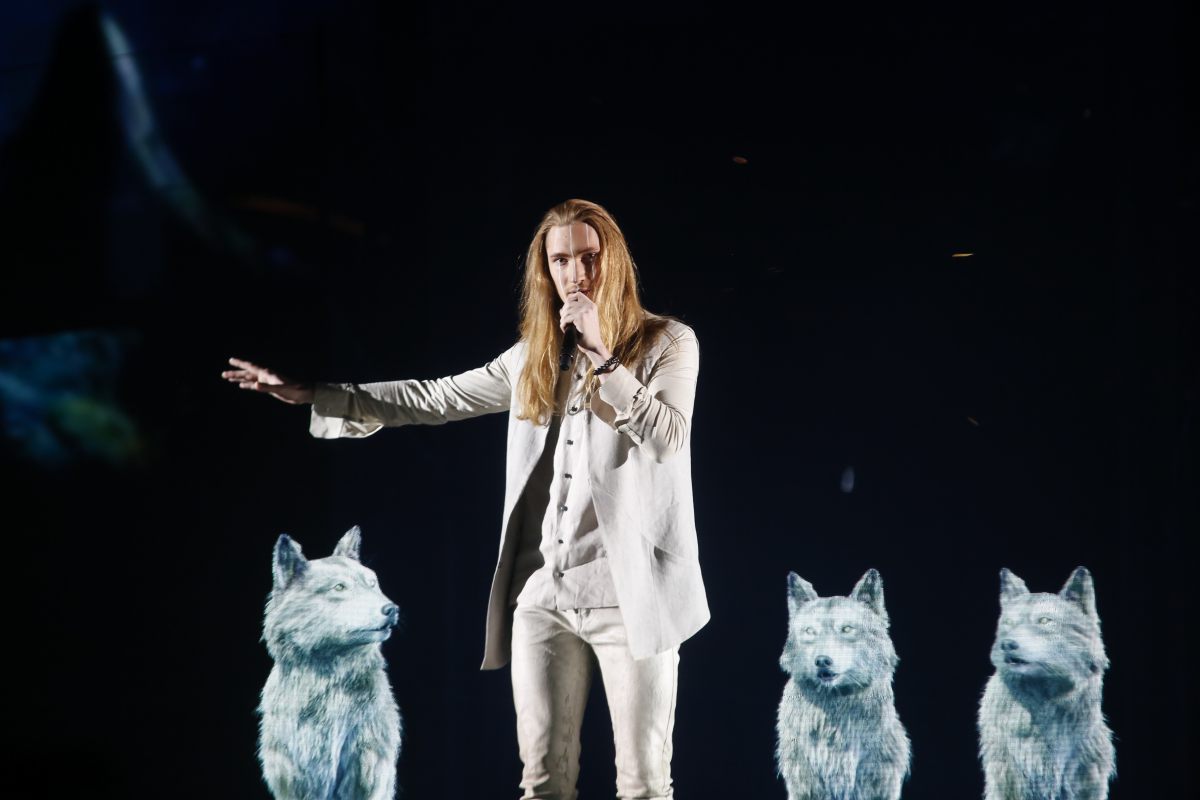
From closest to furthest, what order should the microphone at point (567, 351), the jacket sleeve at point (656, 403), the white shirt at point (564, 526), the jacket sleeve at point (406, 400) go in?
1. the jacket sleeve at point (656, 403)
2. the white shirt at point (564, 526)
3. the microphone at point (567, 351)
4. the jacket sleeve at point (406, 400)

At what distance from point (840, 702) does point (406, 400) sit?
1216 millimetres

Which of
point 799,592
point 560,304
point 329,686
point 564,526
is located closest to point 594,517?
point 564,526

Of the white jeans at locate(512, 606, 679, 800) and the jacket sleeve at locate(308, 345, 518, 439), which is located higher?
the jacket sleeve at locate(308, 345, 518, 439)

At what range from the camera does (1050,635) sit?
105 inches

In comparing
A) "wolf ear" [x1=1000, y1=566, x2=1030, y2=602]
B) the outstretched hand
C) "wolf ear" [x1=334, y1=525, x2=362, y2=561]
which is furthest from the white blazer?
"wolf ear" [x1=1000, y1=566, x2=1030, y2=602]

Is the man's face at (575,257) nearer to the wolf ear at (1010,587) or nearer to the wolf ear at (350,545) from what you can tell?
the wolf ear at (350,545)

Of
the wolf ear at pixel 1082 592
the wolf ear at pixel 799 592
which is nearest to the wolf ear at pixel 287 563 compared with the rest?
the wolf ear at pixel 799 592

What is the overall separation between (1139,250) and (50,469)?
A: 282 centimetres

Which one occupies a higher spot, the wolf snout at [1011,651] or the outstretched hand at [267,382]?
the outstretched hand at [267,382]

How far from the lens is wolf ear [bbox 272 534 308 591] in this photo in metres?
2.81

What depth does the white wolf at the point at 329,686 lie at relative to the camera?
273 centimetres

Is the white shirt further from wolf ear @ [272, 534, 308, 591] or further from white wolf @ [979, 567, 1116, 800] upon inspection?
white wolf @ [979, 567, 1116, 800]

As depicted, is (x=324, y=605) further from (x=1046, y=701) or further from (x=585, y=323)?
(x=1046, y=701)

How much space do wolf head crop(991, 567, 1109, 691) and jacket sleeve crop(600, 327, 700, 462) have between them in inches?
44.7
